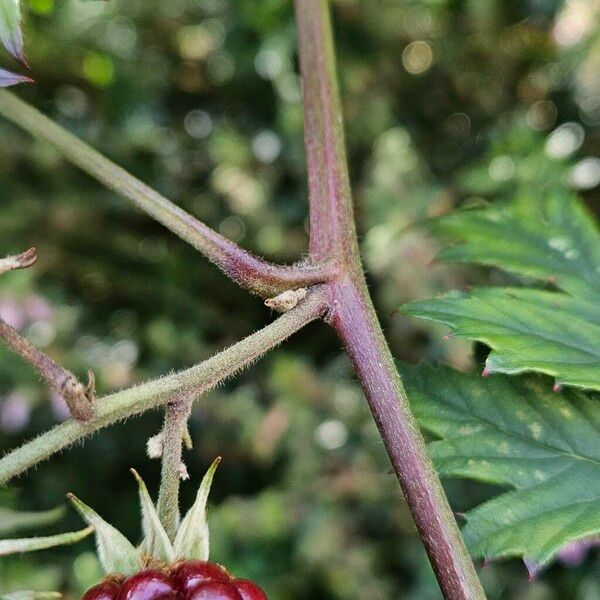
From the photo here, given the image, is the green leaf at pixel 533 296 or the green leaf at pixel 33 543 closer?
the green leaf at pixel 33 543

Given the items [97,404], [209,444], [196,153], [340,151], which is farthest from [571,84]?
[97,404]

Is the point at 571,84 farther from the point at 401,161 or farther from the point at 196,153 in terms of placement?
the point at 196,153

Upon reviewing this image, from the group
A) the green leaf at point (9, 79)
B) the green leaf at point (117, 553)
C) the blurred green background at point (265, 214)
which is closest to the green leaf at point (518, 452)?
the green leaf at point (117, 553)

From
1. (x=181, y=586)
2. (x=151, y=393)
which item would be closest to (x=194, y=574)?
(x=181, y=586)

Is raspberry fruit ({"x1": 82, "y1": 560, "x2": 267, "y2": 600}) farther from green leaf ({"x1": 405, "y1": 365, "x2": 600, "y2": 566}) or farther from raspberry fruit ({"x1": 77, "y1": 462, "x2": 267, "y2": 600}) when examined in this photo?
green leaf ({"x1": 405, "y1": 365, "x2": 600, "y2": 566})

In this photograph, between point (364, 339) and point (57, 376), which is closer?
point (57, 376)

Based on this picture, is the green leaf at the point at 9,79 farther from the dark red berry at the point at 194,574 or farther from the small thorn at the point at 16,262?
the dark red berry at the point at 194,574

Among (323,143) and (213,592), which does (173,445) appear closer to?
(213,592)
